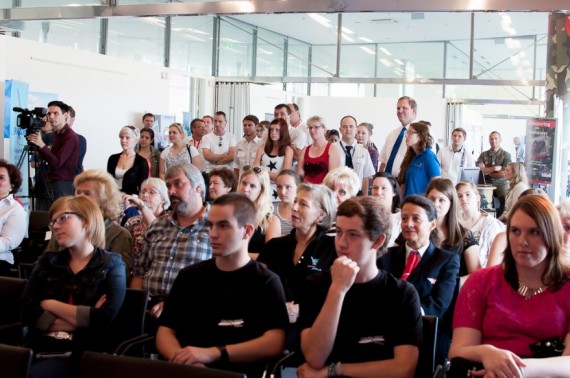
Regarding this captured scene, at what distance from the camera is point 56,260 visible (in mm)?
3256

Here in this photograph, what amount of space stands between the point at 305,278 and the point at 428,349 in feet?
2.64

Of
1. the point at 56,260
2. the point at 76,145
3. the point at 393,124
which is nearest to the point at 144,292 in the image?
the point at 56,260

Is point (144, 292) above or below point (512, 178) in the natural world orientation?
below

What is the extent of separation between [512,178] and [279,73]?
836cm

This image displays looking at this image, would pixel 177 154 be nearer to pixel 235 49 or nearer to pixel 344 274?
pixel 344 274

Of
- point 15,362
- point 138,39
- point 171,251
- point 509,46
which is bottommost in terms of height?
point 15,362

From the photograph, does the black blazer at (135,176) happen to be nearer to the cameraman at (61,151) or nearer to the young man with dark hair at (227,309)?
the cameraman at (61,151)

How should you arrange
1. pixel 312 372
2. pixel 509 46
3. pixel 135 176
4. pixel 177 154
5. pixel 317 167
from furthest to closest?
pixel 509 46
pixel 177 154
pixel 135 176
pixel 317 167
pixel 312 372

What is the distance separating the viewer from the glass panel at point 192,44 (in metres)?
12.9

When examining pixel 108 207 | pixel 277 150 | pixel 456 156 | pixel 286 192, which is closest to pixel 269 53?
pixel 456 156

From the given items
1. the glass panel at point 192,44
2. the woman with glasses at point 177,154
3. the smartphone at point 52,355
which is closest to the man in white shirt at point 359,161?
the woman with glasses at point 177,154

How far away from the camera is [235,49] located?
14.3 meters

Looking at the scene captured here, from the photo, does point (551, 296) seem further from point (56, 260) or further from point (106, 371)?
point (56, 260)

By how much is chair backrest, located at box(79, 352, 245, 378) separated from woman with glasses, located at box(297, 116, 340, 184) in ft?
14.2
